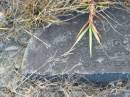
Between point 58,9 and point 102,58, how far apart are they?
0.44 m

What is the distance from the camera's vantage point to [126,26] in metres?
1.87

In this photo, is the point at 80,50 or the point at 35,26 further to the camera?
the point at 35,26

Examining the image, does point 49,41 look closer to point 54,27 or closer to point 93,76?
point 54,27

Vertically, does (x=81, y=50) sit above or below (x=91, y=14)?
below

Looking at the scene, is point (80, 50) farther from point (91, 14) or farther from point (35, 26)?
point (35, 26)

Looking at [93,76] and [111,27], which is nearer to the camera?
[93,76]

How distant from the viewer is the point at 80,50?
1.79 m

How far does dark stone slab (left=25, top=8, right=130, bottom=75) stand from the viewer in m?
1.72

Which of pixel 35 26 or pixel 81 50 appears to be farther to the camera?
pixel 35 26

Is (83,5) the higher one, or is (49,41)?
(83,5)

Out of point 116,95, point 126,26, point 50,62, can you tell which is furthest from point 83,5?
point 116,95

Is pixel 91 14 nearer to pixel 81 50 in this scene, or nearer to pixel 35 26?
pixel 81 50

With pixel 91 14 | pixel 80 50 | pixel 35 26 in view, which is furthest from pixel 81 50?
pixel 35 26

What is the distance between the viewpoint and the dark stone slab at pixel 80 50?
1725 mm
